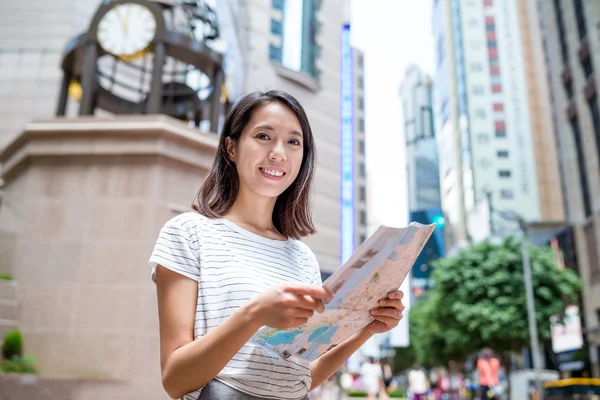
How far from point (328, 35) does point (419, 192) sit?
49.0m

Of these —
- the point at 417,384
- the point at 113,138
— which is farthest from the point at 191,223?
the point at 417,384

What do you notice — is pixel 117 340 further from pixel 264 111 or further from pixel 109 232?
pixel 264 111

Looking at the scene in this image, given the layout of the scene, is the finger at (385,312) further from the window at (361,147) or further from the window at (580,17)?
the window at (361,147)

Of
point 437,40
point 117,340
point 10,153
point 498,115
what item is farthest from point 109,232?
point 437,40

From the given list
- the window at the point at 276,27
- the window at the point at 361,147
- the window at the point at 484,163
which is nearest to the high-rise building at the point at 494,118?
the window at the point at 484,163

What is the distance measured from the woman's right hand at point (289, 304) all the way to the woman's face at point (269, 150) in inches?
19.3

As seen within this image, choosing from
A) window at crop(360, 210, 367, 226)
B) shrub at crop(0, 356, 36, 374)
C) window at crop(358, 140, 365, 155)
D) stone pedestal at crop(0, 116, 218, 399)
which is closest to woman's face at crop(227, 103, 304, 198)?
stone pedestal at crop(0, 116, 218, 399)

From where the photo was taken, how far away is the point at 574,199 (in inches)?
1017

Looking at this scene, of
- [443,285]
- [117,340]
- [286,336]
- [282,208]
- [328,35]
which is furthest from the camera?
[328,35]

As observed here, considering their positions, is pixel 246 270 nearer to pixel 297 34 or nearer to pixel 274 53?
pixel 274 53

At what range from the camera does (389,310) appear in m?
1.52

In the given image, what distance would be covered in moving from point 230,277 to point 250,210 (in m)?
0.28

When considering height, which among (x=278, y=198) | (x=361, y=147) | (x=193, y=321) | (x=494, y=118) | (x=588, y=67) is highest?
(x=494, y=118)

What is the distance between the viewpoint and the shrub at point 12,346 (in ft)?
19.9
